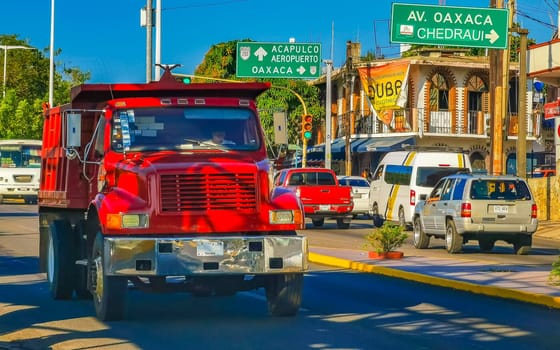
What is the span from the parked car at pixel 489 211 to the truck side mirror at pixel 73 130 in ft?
42.5

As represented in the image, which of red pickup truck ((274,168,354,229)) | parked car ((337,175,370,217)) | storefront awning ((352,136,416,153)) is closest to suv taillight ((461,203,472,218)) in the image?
red pickup truck ((274,168,354,229))

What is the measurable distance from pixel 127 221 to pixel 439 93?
5123cm

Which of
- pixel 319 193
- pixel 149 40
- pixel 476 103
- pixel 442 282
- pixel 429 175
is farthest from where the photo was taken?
pixel 476 103

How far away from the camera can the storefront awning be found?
59.8 m

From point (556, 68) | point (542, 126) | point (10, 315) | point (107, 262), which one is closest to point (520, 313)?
point (107, 262)

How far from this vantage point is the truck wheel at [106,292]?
1284cm

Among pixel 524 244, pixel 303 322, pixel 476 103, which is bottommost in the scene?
pixel 303 322

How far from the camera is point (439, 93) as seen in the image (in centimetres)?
6250

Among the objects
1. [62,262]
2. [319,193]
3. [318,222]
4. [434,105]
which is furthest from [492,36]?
[434,105]

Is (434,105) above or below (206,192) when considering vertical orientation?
above

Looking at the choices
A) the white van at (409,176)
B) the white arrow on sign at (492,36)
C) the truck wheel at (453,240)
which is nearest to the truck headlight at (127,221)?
the truck wheel at (453,240)

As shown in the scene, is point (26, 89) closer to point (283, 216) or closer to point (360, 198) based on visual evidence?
point (360, 198)

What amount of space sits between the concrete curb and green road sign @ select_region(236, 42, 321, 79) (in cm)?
2464

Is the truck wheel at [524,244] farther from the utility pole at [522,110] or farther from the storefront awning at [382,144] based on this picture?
the storefront awning at [382,144]
